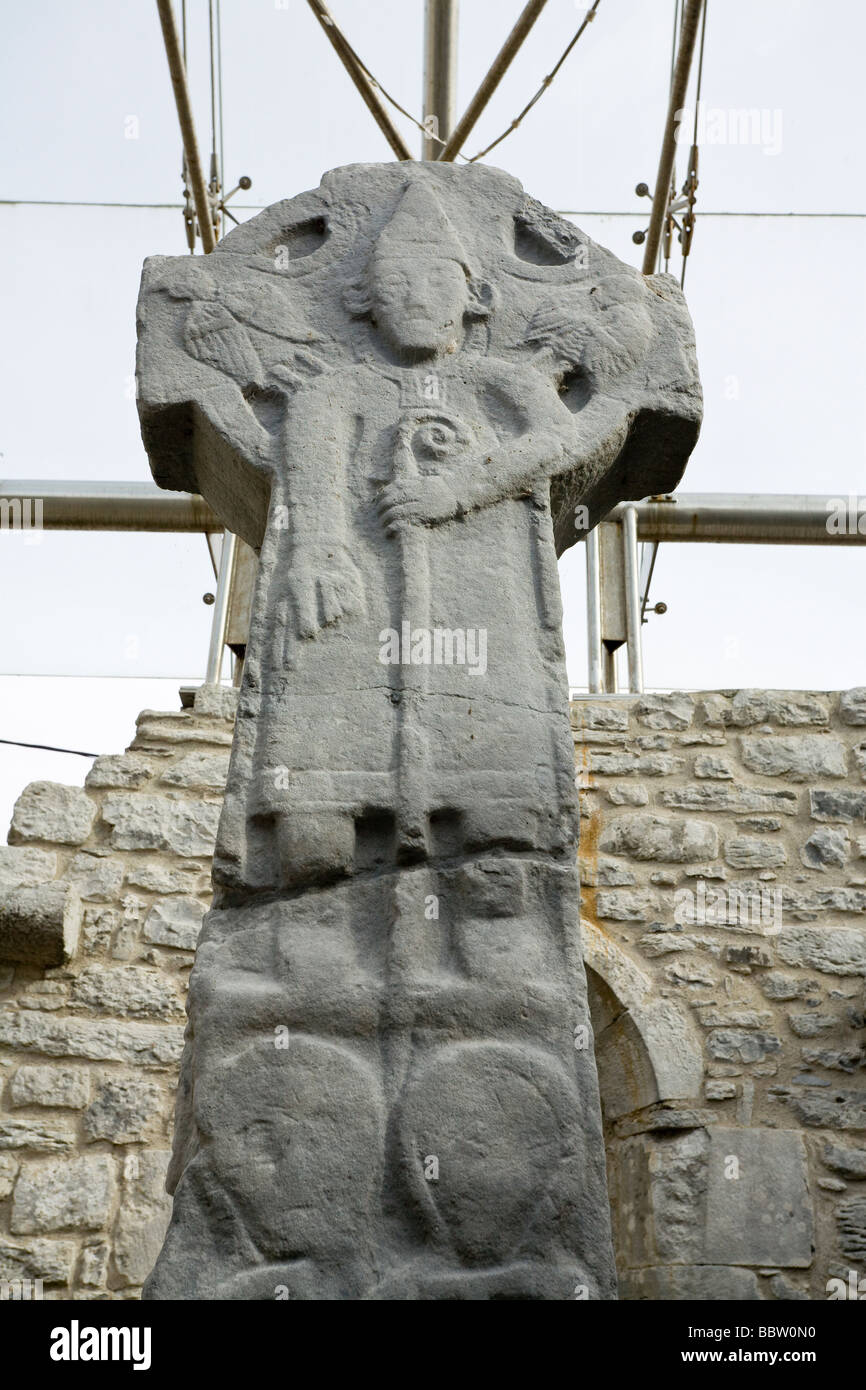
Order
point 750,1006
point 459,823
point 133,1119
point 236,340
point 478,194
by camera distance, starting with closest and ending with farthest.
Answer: point 459,823 < point 236,340 < point 478,194 < point 133,1119 < point 750,1006

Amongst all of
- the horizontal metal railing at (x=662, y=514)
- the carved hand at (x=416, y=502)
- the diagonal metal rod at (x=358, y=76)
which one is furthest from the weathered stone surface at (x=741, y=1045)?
the diagonal metal rod at (x=358, y=76)

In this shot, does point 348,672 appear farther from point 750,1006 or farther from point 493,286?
point 750,1006

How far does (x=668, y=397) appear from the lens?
306 centimetres

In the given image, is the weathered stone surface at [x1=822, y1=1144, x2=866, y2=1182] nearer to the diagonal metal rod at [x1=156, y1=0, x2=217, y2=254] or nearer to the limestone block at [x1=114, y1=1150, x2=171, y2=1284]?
the limestone block at [x1=114, y1=1150, x2=171, y2=1284]

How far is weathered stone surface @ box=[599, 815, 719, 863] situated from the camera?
5.39 metres

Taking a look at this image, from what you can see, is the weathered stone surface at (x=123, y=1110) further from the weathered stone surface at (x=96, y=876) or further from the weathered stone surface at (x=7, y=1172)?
the weathered stone surface at (x=96, y=876)

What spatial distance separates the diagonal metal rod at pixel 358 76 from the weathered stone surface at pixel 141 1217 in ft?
15.8

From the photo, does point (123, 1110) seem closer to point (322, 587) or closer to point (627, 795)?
point (627, 795)

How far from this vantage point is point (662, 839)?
5.42m

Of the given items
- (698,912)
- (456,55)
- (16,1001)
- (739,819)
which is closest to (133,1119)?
(16,1001)

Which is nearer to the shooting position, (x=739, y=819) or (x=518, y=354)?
(x=518, y=354)

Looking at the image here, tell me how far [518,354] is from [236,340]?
0.64 m
